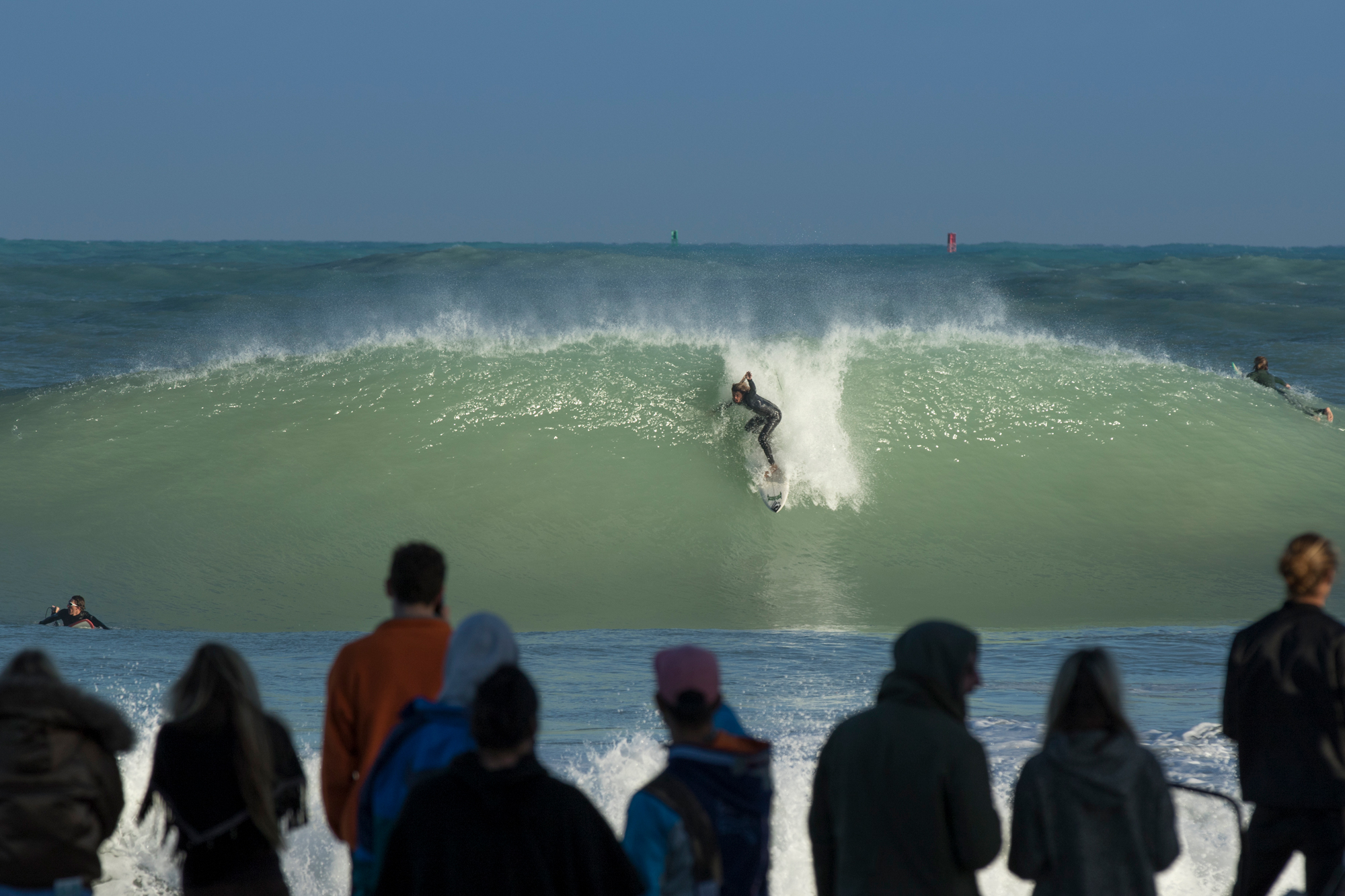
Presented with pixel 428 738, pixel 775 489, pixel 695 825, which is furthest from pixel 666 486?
pixel 695 825

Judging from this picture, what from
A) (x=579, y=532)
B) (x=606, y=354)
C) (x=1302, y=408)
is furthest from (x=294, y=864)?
(x=1302, y=408)

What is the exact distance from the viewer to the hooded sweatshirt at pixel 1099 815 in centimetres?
222

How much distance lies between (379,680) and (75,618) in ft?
21.7

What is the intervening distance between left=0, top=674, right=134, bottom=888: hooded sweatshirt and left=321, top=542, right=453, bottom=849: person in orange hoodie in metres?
0.39

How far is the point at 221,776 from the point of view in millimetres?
2307

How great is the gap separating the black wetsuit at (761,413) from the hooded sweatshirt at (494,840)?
10.1 metres

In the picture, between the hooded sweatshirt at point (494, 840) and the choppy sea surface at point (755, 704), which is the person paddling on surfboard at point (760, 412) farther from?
the hooded sweatshirt at point (494, 840)

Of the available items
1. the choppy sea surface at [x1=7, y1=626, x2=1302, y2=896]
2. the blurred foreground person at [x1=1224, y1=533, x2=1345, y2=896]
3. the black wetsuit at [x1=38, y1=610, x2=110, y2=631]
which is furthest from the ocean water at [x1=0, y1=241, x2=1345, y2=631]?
the blurred foreground person at [x1=1224, y1=533, x2=1345, y2=896]

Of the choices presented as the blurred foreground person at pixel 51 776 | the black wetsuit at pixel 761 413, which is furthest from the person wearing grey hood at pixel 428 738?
the black wetsuit at pixel 761 413

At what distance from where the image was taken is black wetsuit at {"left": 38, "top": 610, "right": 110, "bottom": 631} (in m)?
8.12

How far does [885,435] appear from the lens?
42.0ft

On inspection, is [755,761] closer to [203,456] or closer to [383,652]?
[383,652]

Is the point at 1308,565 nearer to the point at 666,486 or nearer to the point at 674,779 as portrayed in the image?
the point at 674,779

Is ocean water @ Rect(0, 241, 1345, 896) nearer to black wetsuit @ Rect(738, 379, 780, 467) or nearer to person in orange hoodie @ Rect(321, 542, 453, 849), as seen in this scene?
black wetsuit @ Rect(738, 379, 780, 467)
